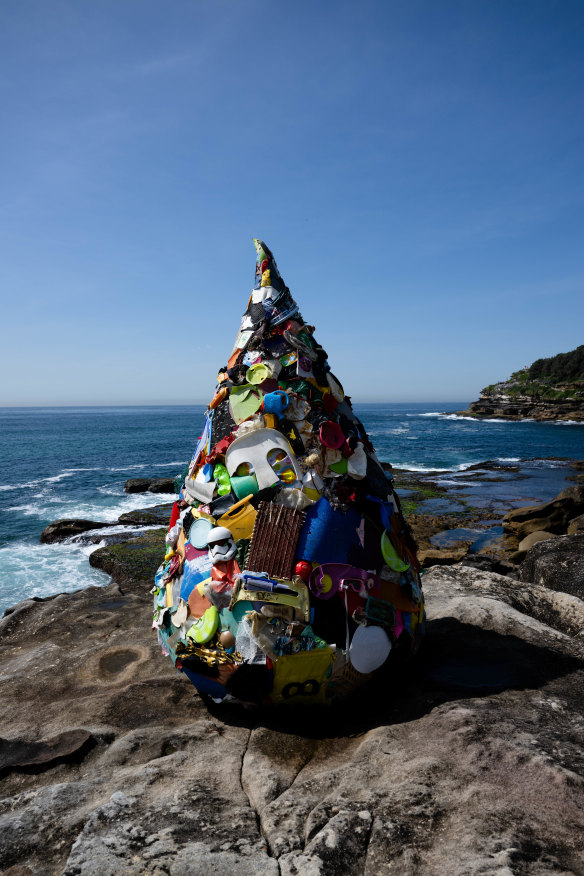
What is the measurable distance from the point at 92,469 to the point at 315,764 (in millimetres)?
35115

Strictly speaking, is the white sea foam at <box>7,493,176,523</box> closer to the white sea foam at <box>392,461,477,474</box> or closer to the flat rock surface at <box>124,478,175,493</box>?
the flat rock surface at <box>124,478,175,493</box>

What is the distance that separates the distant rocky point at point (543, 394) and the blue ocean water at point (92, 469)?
4866mm

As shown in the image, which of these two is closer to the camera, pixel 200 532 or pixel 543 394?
pixel 200 532

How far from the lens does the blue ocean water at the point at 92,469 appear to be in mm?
14062

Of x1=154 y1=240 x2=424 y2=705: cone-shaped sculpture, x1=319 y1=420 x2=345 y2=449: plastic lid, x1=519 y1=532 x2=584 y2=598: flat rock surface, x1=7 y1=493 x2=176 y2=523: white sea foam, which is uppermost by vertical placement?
x1=319 y1=420 x2=345 y2=449: plastic lid

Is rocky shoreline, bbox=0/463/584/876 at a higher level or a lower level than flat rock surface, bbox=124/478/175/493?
higher

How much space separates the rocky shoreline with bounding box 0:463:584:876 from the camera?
2105 millimetres

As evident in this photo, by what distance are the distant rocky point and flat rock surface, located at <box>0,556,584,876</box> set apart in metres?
69.8

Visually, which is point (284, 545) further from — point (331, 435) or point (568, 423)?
point (568, 423)

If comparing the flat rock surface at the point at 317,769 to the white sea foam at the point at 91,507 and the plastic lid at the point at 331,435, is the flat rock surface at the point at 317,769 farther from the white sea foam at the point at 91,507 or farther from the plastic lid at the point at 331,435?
the white sea foam at the point at 91,507

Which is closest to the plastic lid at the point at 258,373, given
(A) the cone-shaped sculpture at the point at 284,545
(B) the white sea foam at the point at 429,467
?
(A) the cone-shaped sculpture at the point at 284,545

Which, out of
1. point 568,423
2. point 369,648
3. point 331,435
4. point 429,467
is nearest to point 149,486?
point 429,467

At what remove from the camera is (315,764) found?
2.96m

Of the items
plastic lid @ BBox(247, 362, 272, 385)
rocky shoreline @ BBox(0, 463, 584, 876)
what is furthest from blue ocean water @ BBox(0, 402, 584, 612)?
plastic lid @ BBox(247, 362, 272, 385)
